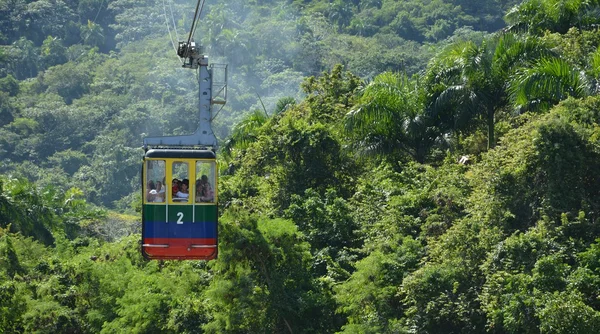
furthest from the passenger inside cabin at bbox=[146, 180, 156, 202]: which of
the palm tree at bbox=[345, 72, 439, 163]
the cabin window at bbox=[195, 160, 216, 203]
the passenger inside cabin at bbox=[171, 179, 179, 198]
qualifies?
the palm tree at bbox=[345, 72, 439, 163]

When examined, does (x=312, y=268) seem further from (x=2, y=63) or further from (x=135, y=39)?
(x=135, y=39)

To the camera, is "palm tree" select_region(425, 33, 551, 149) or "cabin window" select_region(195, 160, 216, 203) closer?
"cabin window" select_region(195, 160, 216, 203)

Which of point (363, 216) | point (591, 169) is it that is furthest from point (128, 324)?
point (591, 169)

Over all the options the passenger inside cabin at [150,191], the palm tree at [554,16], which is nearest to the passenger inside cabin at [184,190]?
the passenger inside cabin at [150,191]

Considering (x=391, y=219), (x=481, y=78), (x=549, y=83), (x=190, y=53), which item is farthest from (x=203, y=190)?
(x=481, y=78)

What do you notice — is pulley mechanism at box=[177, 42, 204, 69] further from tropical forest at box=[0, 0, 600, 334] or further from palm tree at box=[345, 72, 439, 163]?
palm tree at box=[345, 72, 439, 163]

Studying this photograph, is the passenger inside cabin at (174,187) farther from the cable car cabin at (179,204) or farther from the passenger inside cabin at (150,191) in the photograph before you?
the passenger inside cabin at (150,191)
